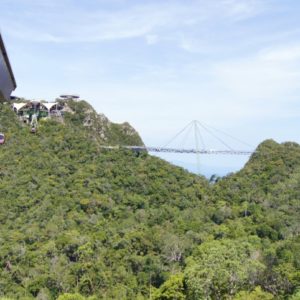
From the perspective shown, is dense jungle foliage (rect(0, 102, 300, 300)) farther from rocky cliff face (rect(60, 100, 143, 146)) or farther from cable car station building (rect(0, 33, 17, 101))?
cable car station building (rect(0, 33, 17, 101))

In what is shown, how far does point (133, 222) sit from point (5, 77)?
25.4 m

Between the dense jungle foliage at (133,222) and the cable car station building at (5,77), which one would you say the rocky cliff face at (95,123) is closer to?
the dense jungle foliage at (133,222)

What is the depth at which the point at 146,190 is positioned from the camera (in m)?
29.9

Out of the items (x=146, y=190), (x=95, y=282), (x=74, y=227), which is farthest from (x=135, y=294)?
(x=146, y=190)

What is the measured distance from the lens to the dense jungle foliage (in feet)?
61.8

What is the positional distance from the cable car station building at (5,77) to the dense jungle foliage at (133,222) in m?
15.7

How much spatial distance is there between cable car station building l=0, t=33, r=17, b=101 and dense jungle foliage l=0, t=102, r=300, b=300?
15.7m

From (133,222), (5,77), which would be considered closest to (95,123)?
(133,222)

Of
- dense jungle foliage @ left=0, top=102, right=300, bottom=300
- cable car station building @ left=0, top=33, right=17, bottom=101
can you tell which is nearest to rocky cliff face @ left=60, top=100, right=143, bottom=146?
dense jungle foliage @ left=0, top=102, right=300, bottom=300

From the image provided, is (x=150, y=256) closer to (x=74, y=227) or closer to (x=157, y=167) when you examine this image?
(x=74, y=227)

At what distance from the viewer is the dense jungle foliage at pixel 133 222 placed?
1883 centimetres

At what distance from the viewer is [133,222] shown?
26234 mm

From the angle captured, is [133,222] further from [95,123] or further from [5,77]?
[5,77]

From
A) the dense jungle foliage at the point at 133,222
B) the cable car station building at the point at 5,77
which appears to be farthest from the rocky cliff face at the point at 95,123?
the cable car station building at the point at 5,77
